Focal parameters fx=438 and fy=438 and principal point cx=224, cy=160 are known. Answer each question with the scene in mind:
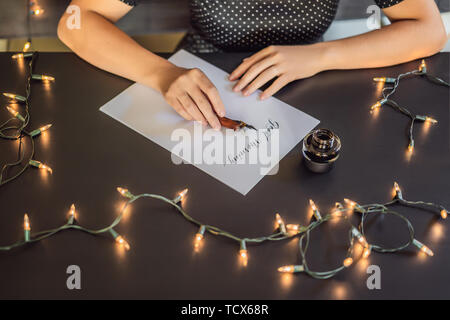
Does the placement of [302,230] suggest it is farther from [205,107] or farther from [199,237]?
[205,107]

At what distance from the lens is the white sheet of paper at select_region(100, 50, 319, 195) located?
84 centimetres

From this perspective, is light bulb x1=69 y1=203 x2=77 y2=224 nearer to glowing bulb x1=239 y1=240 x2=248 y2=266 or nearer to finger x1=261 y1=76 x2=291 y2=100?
glowing bulb x1=239 y1=240 x2=248 y2=266

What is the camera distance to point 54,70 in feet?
3.28

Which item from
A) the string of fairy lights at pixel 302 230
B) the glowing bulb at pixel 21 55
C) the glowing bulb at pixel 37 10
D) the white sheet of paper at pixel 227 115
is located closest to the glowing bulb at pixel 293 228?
the string of fairy lights at pixel 302 230

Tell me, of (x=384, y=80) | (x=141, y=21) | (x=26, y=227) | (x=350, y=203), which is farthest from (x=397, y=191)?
(x=141, y=21)

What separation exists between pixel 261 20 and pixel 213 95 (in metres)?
0.33

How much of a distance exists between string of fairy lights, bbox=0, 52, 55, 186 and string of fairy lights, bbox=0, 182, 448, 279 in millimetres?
112

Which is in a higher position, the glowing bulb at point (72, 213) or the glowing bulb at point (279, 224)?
the glowing bulb at point (279, 224)

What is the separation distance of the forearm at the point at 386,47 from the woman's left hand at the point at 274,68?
0.04 metres

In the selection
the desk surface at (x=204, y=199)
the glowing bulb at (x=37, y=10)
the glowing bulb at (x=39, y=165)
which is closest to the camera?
the desk surface at (x=204, y=199)

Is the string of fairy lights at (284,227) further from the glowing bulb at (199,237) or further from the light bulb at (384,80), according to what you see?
the light bulb at (384,80)

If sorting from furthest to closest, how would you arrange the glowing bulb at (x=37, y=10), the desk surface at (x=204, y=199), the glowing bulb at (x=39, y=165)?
1. the glowing bulb at (x=37, y=10)
2. the glowing bulb at (x=39, y=165)
3. the desk surface at (x=204, y=199)

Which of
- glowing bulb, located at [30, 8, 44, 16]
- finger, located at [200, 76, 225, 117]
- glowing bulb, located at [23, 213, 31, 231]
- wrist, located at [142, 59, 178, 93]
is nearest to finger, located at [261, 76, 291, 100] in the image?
finger, located at [200, 76, 225, 117]

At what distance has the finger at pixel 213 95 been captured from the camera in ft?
2.99
